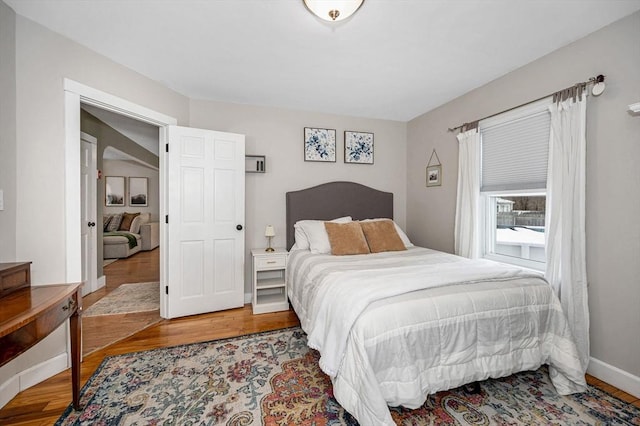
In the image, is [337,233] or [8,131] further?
[337,233]

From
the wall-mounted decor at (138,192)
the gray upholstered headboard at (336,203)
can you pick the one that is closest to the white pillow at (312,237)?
the gray upholstered headboard at (336,203)

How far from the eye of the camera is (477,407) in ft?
5.33

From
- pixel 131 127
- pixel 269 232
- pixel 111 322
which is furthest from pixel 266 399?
pixel 131 127

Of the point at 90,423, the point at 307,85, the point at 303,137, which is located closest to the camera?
the point at 90,423

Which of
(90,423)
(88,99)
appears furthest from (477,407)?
(88,99)

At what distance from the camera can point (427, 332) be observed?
59.9 inches

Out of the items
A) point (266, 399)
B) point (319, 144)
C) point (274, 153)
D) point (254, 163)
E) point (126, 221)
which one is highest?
point (319, 144)

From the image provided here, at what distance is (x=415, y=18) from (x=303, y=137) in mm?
2011

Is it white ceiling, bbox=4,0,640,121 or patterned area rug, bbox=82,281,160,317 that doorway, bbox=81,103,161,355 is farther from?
white ceiling, bbox=4,0,640,121

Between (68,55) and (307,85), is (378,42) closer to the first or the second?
(307,85)

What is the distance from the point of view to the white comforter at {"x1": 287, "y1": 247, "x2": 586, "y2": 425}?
1.43 m

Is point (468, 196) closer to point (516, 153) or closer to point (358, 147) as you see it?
point (516, 153)

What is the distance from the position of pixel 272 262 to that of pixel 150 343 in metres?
1.33

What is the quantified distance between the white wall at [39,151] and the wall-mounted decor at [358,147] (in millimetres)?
2827
